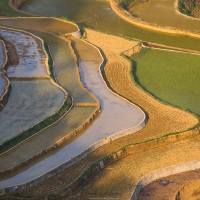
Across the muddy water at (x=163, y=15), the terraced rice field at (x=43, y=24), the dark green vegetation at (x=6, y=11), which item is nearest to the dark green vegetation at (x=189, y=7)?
the muddy water at (x=163, y=15)

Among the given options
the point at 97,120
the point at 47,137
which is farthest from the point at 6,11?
the point at 47,137

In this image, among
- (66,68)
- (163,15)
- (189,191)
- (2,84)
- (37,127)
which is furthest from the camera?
(163,15)

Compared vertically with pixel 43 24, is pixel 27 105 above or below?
above

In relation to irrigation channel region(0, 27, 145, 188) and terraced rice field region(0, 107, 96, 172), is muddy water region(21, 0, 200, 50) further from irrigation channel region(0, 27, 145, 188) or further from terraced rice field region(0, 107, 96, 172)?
terraced rice field region(0, 107, 96, 172)

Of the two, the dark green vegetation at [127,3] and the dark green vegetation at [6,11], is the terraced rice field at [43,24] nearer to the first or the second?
the dark green vegetation at [6,11]

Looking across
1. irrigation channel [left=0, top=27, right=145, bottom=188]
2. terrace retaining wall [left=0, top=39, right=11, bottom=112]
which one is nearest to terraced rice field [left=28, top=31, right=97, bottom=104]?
irrigation channel [left=0, top=27, right=145, bottom=188]

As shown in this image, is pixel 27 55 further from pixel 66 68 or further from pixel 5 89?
pixel 5 89
